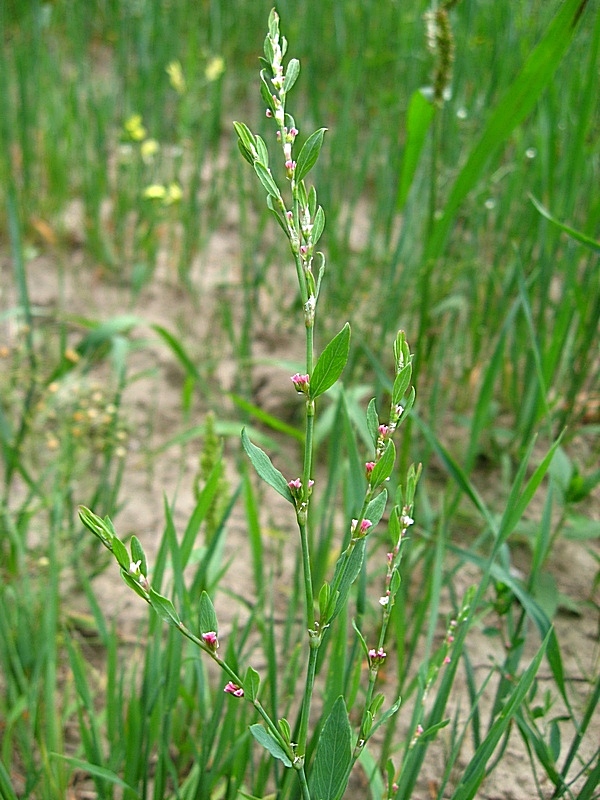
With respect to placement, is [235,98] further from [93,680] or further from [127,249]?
[93,680]

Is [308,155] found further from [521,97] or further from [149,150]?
[149,150]

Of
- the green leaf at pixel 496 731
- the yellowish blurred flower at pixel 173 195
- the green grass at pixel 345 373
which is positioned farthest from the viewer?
the yellowish blurred flower at pixel 173 195

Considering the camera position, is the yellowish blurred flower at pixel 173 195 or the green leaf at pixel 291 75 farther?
the yellowish blurred flower at pixel 173 195

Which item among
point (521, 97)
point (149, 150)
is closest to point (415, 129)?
point (521, 97)

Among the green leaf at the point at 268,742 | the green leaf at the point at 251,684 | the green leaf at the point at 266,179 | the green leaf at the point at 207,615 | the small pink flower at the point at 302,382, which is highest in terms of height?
the green leaf at the point at 266,179

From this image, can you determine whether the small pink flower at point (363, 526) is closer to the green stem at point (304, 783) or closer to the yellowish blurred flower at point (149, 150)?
the green stem at point (304, 783)

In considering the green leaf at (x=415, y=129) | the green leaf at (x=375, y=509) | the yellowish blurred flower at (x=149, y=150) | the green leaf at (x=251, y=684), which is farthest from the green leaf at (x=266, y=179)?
the yellowish blurred flower at (x=149, y=150)

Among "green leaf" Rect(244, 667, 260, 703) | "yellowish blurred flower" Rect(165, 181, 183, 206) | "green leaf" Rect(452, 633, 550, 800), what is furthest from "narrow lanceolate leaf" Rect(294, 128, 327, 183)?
"yellowish blurred flower" Rect(165, 181, 183, 206)

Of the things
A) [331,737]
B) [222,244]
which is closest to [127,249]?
[222,244]
